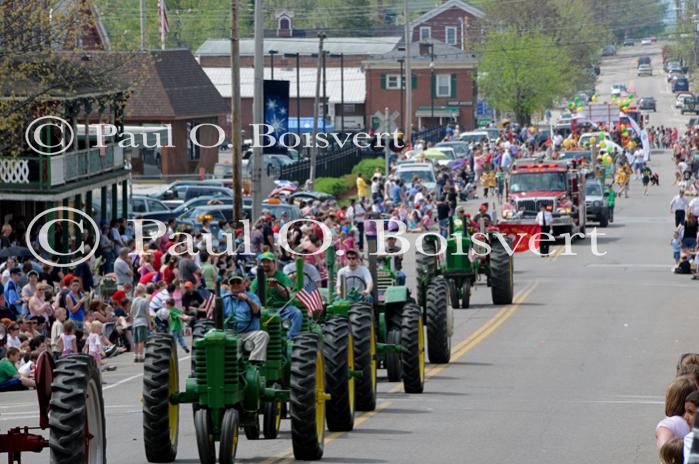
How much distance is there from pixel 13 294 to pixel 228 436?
14.1m

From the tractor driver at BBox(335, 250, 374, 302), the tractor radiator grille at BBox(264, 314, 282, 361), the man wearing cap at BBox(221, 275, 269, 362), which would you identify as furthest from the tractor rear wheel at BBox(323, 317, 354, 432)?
the tractor driver at BBox(335, 250, 374, 302)

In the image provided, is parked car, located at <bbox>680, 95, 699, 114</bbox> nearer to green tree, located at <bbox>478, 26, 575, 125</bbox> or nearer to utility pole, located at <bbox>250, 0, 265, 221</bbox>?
green tree, located at <bbox>478, 26, 575, 125</bbox>

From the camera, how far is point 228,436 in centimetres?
1364

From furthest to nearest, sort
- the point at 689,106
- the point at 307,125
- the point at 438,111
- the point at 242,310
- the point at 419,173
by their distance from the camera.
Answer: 1. the point at 689,106
2. the point at 438,111
3. the point at 307,125
4. the point at 419,173
5. the point at 242,310

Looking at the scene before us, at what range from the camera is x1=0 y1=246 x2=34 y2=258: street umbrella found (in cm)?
3184

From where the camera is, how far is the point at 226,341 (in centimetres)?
1409

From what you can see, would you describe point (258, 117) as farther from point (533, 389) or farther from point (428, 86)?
point (428, 86)

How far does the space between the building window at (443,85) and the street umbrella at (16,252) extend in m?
81.5

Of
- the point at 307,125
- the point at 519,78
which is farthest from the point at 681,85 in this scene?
the point at 307,125

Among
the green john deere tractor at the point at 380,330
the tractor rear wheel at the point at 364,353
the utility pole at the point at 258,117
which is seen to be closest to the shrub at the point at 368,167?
the utility pole at the point at 258,117

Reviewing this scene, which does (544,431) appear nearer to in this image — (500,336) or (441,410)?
(441,410)

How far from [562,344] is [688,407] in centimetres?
1721

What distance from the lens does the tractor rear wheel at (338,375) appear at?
1661 cm

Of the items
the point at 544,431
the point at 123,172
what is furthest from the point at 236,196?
the point at 544,431
